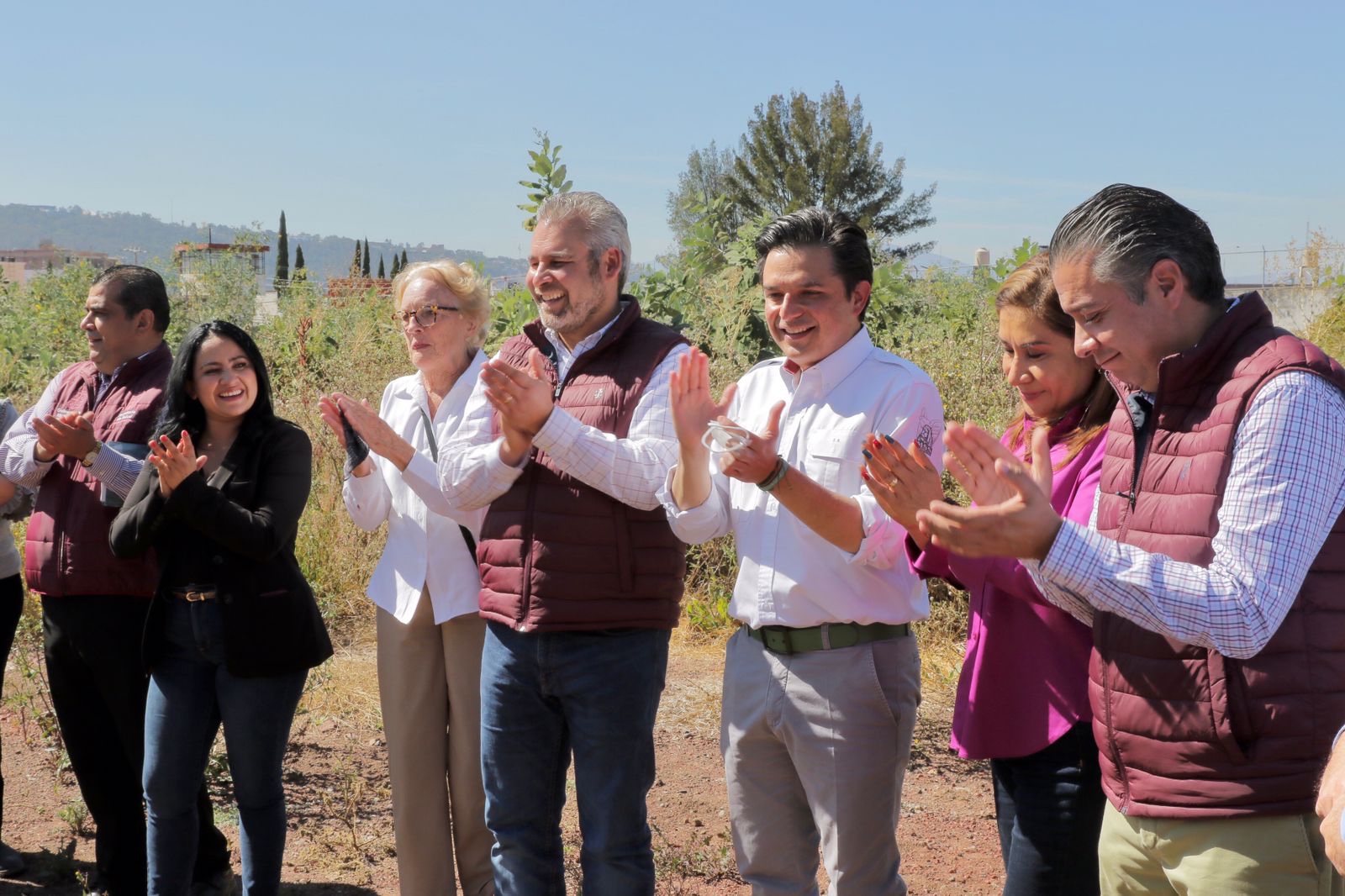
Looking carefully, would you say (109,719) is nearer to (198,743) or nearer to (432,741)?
(198,743)

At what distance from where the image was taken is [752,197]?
149 ft

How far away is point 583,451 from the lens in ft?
10.1

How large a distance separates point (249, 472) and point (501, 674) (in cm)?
112

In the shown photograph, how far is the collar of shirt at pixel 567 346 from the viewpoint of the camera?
→ 11.2ft

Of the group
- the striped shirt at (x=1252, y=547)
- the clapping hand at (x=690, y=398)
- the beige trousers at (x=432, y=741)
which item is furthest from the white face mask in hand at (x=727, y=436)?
the beige trousers at (x=432, y=741)

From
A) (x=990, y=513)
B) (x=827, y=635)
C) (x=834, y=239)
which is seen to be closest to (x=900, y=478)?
(x=990, y=513)

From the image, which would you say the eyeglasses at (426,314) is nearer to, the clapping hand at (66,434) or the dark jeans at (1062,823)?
the clapping hand at (66,434)

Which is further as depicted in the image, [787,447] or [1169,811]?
[787,447]

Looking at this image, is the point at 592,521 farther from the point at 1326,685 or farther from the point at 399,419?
the point at 1326,685

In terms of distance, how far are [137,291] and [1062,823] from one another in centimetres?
357

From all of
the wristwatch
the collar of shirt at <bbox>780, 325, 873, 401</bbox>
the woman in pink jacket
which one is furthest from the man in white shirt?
the wristwatch

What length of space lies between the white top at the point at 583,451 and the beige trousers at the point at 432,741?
61cm

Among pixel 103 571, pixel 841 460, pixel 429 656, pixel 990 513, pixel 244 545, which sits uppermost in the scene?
pixel 841 460

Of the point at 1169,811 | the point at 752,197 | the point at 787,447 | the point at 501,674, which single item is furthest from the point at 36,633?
the point at 752,197
